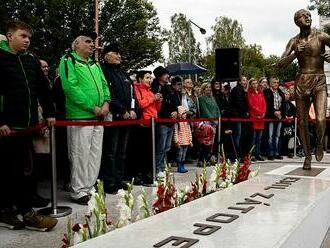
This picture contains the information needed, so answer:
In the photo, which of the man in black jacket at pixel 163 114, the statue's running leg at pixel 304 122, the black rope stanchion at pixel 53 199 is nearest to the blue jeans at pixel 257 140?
the man in black jacket at pixel 163 114

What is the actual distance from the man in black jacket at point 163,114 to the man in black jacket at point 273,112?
3350mm

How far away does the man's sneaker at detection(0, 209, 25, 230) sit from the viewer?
15.3 feet

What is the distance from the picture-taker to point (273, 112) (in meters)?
11.3

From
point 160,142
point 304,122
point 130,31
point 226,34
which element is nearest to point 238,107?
point 160,142

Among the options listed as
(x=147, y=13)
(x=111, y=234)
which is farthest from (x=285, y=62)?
(x=147, y=13)

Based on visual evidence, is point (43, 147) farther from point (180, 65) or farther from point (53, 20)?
point (53, 20)

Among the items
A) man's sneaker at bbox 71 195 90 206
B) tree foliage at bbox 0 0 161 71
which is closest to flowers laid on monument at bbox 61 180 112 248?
man's sneaker at bbox 71 195 90 206

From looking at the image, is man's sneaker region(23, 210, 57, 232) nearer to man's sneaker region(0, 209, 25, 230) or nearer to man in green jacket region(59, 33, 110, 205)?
man's sneaker region(0, 209, 25, 230)

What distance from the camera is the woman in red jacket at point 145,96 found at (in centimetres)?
776

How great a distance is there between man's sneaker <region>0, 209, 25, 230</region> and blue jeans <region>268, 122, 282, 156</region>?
7.54 metres

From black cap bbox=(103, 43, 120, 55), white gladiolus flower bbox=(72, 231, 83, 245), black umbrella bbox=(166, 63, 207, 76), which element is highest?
black umbrella bbox=(166, 63, 207, 76)

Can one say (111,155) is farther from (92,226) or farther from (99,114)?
(92,226)

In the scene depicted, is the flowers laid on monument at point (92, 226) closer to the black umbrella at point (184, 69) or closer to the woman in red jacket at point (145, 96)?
the woman in red jacket at point (145, 96)

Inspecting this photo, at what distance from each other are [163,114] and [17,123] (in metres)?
4.11
